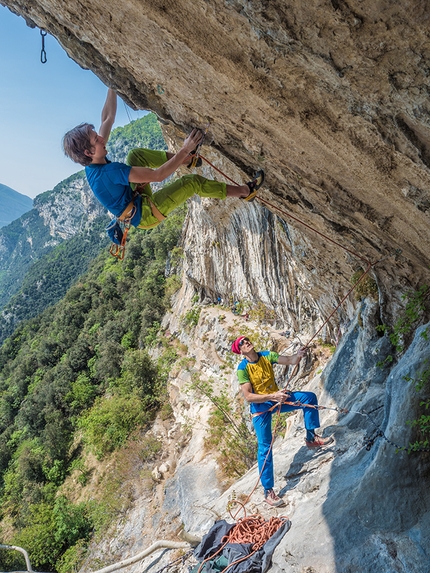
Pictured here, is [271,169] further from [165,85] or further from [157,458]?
[157,458]

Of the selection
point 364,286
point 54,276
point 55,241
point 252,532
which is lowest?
point 252,532

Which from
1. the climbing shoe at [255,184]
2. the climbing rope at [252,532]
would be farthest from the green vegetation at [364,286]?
the climbing rope at [252,532]

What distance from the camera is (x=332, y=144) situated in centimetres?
352

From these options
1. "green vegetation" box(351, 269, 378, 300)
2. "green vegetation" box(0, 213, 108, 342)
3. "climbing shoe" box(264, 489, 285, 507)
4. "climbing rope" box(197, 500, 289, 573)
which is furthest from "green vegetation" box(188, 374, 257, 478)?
"green vegetation" box(0, 213, 108, 342)

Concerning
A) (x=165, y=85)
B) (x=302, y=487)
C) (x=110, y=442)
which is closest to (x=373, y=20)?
(x=165, y=85)

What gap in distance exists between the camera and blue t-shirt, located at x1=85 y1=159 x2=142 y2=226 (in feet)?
12.4

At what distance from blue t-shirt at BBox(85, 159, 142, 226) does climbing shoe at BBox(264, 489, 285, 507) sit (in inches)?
141

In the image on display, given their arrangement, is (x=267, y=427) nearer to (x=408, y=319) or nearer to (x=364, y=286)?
(x=408, y=319)

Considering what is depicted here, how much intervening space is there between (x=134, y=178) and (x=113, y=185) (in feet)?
0.82

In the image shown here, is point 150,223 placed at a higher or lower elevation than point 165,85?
lower

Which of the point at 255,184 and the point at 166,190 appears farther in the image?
the point at 255,184

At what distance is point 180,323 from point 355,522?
18.6 metres

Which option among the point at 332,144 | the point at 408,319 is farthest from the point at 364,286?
the point at 332,144

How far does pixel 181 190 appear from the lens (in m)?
4.30
